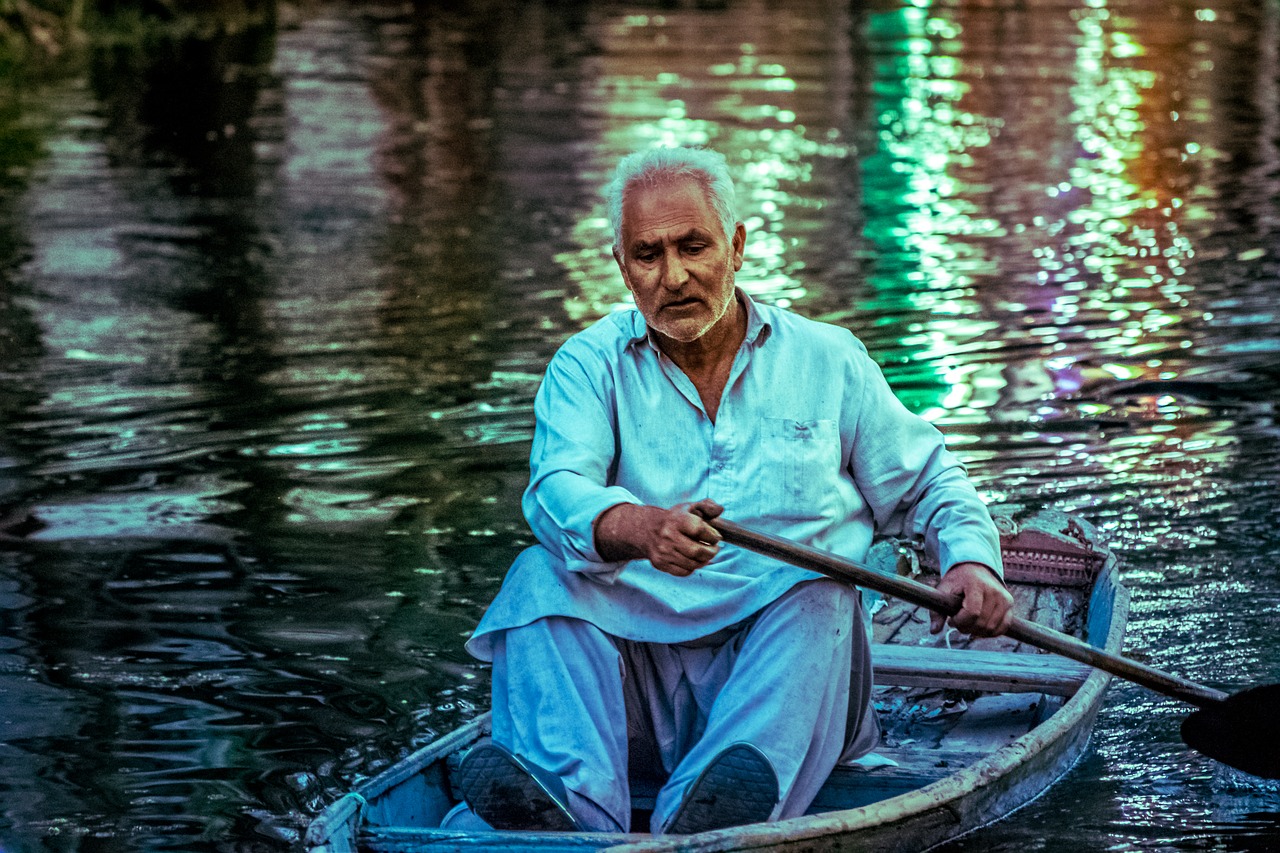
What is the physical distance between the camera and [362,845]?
3.76m

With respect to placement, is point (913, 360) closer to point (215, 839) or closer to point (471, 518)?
point (471, 518)

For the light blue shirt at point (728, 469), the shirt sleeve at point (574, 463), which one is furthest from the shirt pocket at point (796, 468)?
the shirt sleeve at point (574, 463)

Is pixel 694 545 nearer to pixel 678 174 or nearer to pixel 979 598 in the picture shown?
pixel 979 598

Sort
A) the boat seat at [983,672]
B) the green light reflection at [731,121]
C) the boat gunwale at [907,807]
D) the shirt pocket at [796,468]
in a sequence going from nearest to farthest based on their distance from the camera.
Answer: the boat gunwale at [907,807] → the shirt pocket at [796,468] → the boat seat at [983,672] → the green light reflection at [731,121]

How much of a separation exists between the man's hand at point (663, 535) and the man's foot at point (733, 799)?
41 centimetres

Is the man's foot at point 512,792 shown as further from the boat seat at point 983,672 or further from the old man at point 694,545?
the boat seat at point 983,672

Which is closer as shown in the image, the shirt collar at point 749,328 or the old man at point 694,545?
the old man at point 694,545

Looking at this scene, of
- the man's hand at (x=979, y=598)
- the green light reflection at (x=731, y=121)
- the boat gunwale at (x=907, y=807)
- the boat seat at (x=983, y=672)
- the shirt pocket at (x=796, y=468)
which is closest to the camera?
the boat gunwale at (x=907, y=807)

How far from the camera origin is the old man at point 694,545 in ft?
12.5

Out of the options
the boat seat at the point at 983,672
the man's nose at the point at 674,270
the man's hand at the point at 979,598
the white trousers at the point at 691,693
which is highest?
the man's nose at the point at 674,270

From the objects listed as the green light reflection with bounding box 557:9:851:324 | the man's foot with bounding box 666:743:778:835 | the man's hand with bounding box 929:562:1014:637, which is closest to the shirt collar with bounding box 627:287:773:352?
the man's hand with bounding box 929:562:1014:637

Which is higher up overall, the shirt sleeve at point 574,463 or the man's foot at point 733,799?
the shirt sleeve at point 574,463

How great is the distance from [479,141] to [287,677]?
535 inches

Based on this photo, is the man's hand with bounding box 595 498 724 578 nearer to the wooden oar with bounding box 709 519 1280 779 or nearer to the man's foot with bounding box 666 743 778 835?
the wooden oar with bounding box 709 519 1280 779
